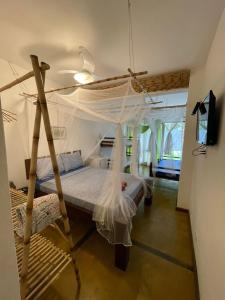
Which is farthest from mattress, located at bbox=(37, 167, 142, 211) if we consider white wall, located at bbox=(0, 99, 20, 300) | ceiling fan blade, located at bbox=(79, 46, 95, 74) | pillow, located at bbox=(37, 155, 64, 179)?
ceiling fan blade, located at bbox=(79, 46, 95, 74)

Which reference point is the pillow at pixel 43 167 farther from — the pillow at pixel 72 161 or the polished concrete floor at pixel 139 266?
the polished concrete floor at pixel 139 266

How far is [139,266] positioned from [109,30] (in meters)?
2.91

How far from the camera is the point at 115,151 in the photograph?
75.2 inches

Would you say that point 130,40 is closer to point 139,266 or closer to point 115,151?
point 115,151

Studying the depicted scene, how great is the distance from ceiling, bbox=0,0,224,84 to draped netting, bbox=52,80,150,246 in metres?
0.65

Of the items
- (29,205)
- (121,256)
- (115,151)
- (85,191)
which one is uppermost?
(115,151)

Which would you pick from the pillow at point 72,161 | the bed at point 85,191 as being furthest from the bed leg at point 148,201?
the pillow at point 72,161

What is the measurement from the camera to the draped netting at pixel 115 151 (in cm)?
177

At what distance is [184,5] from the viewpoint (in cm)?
141

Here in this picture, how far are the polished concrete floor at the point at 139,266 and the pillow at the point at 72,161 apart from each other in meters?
1.32

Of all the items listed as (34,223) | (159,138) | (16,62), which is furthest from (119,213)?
(159,138)

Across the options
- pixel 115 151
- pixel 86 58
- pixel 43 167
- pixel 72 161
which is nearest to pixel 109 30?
pixel 86 58

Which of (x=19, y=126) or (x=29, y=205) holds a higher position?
(x=19, y=126)

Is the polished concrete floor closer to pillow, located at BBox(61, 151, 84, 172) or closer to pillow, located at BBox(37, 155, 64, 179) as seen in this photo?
pillow, located at BBox(37, 155, 64, 179)
